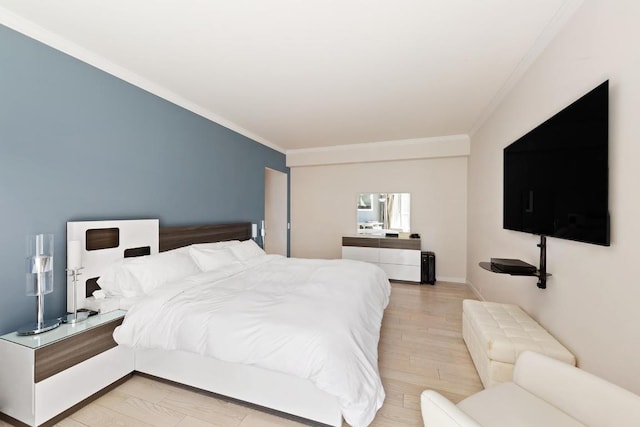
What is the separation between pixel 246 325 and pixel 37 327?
142 centimetres

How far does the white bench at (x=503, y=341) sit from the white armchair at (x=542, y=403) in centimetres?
36

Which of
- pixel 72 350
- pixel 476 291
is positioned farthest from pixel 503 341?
pixel 72 350

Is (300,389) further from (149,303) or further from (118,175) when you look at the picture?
(118,175)

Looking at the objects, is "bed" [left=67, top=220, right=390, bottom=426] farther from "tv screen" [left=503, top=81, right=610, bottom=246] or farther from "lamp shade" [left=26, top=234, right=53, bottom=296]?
"tv screen" [left=503, top=81, right=610, bottom=246]

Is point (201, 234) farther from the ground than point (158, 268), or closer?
farther from the ground

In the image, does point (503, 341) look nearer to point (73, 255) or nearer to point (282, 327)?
point (282, 327)

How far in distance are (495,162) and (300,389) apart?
3205 mm

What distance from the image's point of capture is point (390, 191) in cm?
523

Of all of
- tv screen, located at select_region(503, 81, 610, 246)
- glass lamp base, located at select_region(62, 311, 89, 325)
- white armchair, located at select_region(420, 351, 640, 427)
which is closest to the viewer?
white armchair, located at select_region(420, 351, 640, 427)

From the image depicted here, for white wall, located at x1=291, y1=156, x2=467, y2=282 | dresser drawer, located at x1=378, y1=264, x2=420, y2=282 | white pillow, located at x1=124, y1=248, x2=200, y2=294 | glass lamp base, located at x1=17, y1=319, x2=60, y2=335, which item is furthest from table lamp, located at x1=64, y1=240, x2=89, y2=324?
dresser drawer, located at x1=378, y1=264, x2=420, y2=282

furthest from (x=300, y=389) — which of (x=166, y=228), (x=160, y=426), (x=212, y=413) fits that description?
(x=166, y=228)

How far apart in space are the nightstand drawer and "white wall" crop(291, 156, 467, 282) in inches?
159

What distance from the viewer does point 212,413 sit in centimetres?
170

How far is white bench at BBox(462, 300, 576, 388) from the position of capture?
67.1 inches
